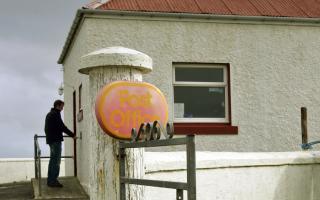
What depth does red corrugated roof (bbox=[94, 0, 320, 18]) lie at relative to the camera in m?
12.6

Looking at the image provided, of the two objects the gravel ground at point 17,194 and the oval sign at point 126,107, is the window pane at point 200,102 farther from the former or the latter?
the oval sign at point 126,107

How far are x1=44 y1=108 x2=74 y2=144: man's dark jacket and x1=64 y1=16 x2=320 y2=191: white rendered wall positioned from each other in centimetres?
56

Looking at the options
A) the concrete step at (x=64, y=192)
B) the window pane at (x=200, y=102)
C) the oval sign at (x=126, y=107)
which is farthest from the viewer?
the window pane at (x=200, y=102)

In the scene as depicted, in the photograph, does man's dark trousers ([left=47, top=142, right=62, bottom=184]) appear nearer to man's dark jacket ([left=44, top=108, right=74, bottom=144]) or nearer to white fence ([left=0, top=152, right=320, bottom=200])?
man's dark jacket ([left=44, top=108, right=74, bottom=144])

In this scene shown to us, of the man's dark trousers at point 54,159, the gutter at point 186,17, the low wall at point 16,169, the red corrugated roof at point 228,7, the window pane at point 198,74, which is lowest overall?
the low wall at point 16,169

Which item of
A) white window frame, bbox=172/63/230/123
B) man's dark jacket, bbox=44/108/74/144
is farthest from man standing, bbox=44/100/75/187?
white window frame, bbox=172/63/230/123

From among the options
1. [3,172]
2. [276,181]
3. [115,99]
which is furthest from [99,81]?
[3,172]

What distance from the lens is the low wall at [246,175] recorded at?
6.88 m

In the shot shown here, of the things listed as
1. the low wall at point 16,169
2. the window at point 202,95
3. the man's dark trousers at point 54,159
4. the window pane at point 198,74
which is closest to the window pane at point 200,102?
the window at point 202,95

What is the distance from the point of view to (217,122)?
12828 mm

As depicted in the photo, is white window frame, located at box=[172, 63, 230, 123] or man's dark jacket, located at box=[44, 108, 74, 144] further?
white window frame, located at box=[172, 63, 230, 123]

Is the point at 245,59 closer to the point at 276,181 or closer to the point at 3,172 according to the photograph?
the point at 276,181

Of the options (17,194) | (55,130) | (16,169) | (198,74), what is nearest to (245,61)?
(198,74)

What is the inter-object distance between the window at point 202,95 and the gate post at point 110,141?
8.26 m
